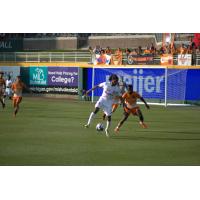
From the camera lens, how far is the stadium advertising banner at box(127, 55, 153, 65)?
34906 millimetres

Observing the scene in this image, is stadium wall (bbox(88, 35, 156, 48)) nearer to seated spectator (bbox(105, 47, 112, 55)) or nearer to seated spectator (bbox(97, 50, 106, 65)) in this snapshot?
seated spectator (bbox(97, 50, 106, 65))

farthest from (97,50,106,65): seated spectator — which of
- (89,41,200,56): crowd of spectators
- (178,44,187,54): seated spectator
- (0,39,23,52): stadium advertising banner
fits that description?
(178,44,187,54): seated spectator

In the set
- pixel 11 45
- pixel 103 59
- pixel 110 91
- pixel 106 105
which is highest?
pixel 11 45

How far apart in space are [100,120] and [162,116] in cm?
353

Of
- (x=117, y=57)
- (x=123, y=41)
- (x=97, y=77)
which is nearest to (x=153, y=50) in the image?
(x=117, y=57)

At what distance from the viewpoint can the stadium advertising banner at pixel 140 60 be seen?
115 feet

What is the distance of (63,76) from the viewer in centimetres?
4006

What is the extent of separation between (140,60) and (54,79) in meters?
7.54

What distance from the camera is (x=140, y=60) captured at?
35.4 m

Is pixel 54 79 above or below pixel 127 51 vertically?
below

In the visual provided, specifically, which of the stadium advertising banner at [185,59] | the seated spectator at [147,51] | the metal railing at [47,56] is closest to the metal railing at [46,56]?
the metal railing at [47,56]

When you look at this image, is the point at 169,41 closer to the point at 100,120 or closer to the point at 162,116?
the point at 162,116

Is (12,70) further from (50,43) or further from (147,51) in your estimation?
(147,51)

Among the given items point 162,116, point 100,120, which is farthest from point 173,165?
point 162,116
